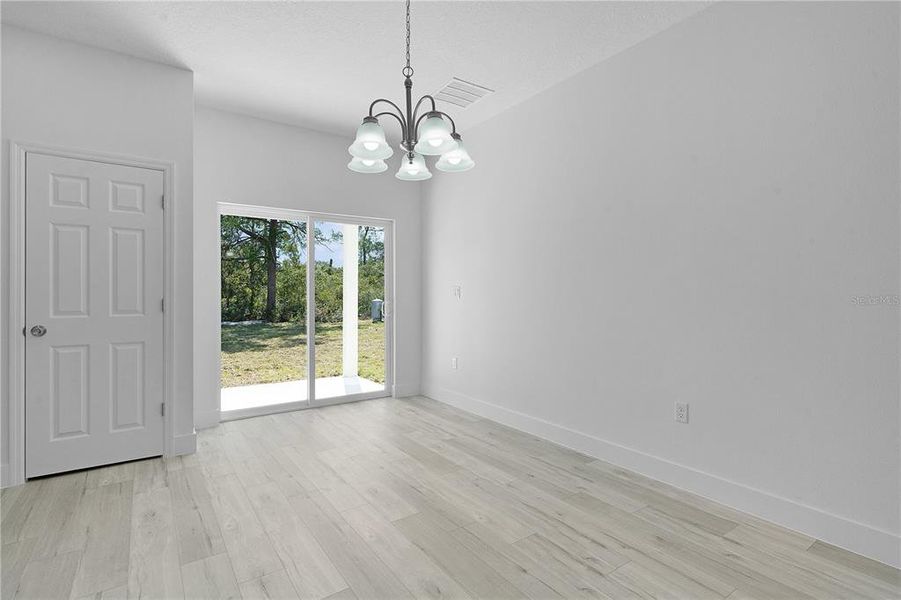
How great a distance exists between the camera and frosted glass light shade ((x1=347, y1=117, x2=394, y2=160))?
2150 mm

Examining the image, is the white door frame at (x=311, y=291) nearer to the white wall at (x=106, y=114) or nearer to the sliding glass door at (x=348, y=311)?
the sliding glass door at (x=348, y=311)

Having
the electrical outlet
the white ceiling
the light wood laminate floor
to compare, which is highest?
the white ceiling

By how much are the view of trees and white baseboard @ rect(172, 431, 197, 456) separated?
1246mm

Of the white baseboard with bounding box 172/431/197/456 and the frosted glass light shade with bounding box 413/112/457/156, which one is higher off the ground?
the frosted glass light shade with bounding box 413/112/457/156

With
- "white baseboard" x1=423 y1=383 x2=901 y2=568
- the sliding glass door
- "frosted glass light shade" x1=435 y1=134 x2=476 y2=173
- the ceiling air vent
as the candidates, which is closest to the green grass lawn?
the sliding glass door

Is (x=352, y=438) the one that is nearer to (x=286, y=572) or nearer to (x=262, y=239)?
(x=286, y=572)

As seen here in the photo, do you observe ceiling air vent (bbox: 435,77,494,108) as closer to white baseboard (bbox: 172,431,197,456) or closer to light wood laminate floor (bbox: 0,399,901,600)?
light wood laminate floor (bbox: 0,399,901,600)

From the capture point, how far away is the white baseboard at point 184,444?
340 cm

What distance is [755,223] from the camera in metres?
2.52

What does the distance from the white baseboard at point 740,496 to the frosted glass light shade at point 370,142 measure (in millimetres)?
2568

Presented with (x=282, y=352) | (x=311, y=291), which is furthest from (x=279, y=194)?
(x=282, y=352)

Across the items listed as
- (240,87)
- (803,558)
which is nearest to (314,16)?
(240,87)

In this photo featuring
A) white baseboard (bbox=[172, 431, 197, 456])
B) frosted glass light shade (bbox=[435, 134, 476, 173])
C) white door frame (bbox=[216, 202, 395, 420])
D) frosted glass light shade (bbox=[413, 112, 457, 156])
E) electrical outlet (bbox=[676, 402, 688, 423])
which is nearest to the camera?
frosted glass light shade (bbox=[413, 112, 457, 156])

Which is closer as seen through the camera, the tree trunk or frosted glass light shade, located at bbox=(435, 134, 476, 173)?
frosted glass light shade, located at bbox=(435, 134, 476, 173)
